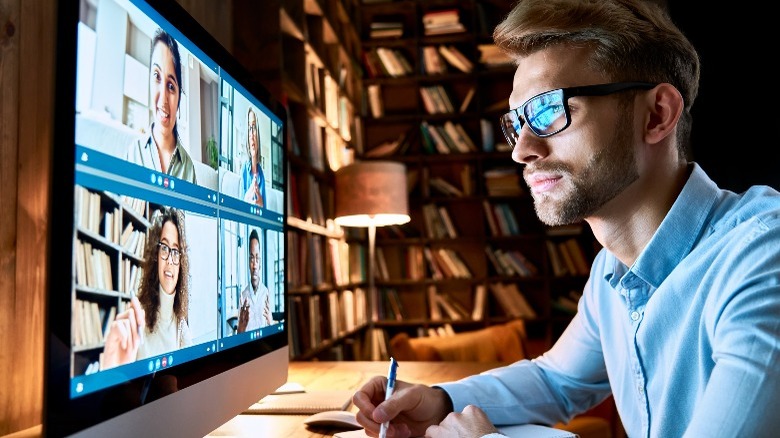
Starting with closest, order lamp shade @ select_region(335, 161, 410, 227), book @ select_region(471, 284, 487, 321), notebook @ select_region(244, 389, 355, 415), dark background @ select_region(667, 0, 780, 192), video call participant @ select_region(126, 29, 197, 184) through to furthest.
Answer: video call participant @ select_region(126, 29, 197, 184), notebook @ select_region(244, 389, 355, 415), lamp shade @ select_region(335, 161, 410, 227), dark background @ select_region(667, 0, 780, 192), book @ select_region(471, 284, 487, 321)

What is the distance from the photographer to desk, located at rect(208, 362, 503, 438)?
1062 millimetres

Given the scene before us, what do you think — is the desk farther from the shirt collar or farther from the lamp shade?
the lamp shade

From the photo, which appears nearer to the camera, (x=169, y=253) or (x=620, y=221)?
(x=169, y=253)

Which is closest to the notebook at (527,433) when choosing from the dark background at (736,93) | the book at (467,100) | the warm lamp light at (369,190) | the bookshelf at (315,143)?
the bookshelf at (315,143)

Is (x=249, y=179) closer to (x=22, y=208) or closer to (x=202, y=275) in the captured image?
(x=202, y=275)

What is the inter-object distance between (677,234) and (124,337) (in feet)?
2.70

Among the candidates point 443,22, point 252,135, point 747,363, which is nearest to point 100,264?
point 252,135

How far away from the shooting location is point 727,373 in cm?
71

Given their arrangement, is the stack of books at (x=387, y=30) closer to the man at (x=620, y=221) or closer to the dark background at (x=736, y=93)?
the dark background at (x=736, y=93)

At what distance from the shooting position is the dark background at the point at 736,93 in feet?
12.3

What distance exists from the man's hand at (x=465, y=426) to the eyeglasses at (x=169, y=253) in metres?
0.45

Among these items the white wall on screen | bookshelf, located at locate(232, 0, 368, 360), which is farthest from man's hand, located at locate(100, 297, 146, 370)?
bookshelf, located at locate(232, 0, 368, 360)

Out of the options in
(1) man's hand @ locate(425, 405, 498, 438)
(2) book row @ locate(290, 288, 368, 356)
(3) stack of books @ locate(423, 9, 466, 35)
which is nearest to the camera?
(1) man's hand @ locate(425, 405, 498, 438)

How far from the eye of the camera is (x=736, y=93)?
396cm
